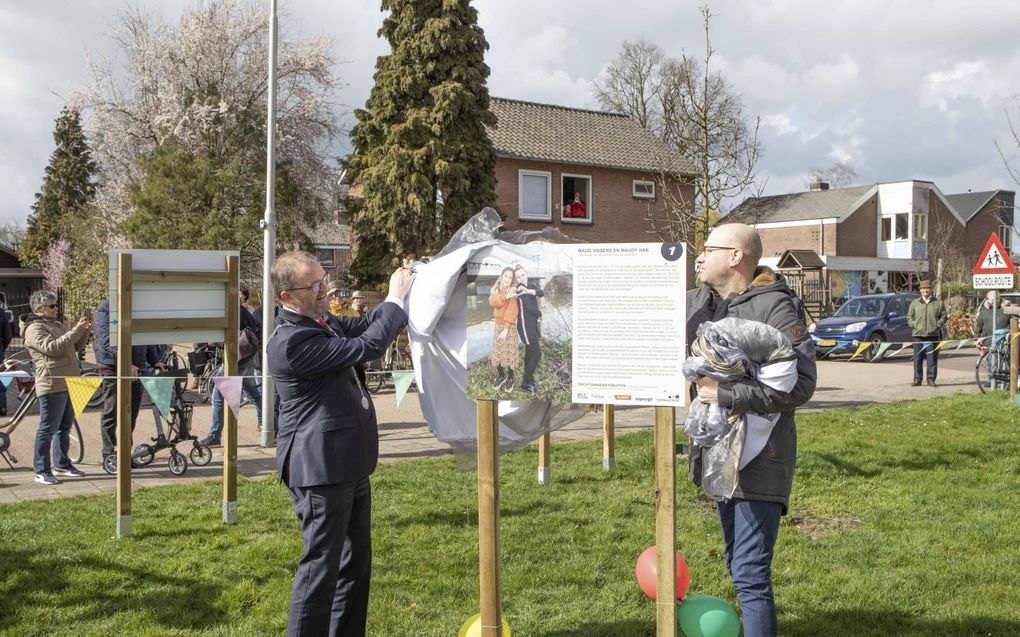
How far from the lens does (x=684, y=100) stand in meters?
15.5

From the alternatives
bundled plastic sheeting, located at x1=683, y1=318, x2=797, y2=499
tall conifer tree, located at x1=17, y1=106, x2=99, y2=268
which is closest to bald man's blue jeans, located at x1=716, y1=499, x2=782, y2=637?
bundled plastic sheeting, located at x1=683, y1=318, x2=797, y2=499

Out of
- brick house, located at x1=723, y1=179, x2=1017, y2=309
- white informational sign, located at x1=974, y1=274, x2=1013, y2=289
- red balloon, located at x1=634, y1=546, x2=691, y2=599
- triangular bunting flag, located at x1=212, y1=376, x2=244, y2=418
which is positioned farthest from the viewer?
brick house, located at x1=723, y1=179, x2=1017, y2=309

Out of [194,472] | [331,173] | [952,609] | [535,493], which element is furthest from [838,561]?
[331,173]

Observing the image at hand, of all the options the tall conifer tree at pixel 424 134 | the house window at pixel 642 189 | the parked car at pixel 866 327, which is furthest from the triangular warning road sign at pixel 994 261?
the house window at pixel 642 189

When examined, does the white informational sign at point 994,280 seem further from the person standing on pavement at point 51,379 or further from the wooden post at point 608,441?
the person standing on pavement at point 51,379

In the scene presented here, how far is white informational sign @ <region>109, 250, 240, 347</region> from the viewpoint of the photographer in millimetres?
6297

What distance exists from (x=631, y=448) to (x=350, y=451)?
6366 millimetres

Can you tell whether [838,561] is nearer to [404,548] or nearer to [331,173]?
[404,548]

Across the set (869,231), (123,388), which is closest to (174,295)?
(123,388)

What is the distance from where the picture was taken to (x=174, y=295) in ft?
21.4

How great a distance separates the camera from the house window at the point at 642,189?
35250 millimetres

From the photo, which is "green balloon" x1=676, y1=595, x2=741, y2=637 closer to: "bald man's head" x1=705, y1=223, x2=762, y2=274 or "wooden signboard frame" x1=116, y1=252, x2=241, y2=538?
"bald man's head" x1=705, y1=223, x2=762, y2=274

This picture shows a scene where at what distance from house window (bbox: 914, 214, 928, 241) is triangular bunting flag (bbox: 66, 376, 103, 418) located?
168ft

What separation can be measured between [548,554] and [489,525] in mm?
2236
